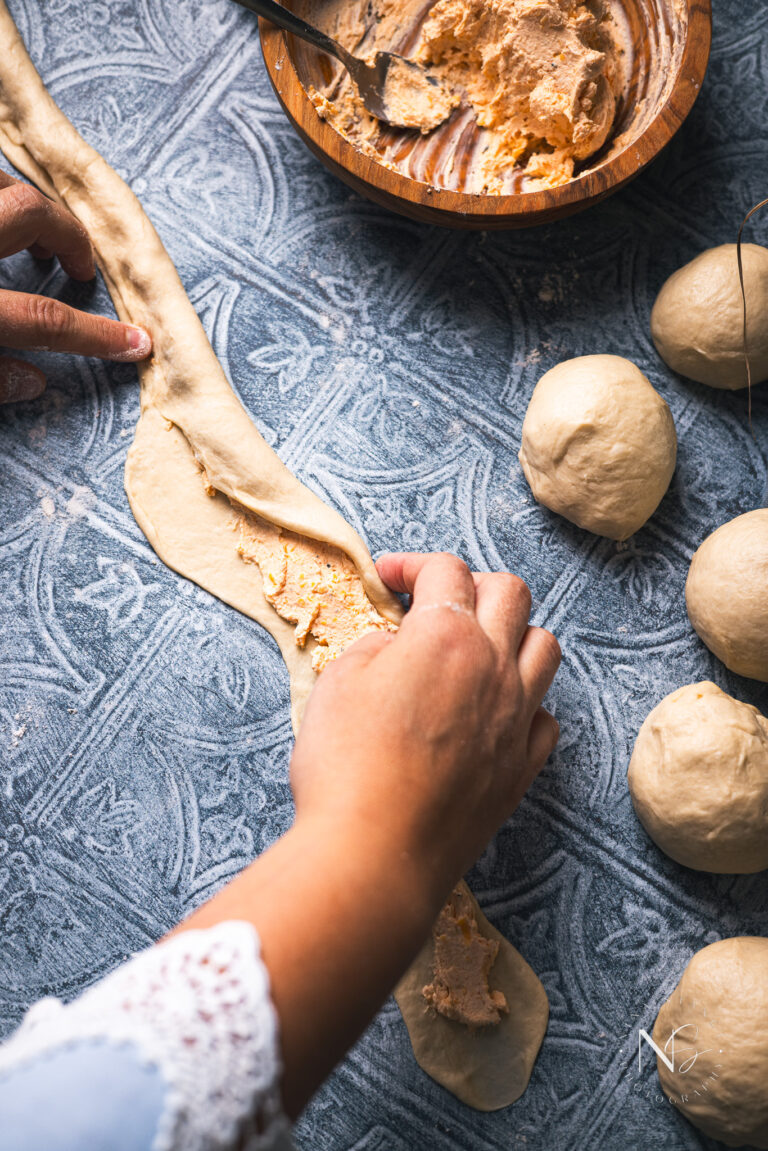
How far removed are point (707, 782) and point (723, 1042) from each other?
38cm

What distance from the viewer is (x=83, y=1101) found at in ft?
1.85

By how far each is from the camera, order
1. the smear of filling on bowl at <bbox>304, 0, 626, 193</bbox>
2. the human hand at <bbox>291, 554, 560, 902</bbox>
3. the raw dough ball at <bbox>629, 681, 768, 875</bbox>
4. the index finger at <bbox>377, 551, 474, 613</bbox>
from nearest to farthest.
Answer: the human hand at <bbox>291, 554, 560, 902</bbox> < the index finger at <bbox>377, 551, 474, 613</bbox> < the raw dough ball at <bbox>629, 681, 768, 875</bbox> < the smear of filling on bowl at <bbox>304, 0, 626, 193</bbox>

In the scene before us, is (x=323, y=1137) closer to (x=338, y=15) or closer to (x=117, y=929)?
(x=117, y=929)

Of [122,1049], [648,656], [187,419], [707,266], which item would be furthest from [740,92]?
[122,1049]

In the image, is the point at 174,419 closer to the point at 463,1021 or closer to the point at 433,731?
the point at 433,731

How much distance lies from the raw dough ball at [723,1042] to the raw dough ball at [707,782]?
15cm

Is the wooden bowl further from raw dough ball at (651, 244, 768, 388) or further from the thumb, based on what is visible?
the thumb

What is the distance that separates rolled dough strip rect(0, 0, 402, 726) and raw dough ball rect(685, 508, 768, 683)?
1.71ft

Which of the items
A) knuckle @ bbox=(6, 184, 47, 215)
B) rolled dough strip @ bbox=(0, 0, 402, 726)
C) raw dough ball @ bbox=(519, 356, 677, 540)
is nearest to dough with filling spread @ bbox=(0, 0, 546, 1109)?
rolled dough strip @ bbox=(0, 0, 402, 726)

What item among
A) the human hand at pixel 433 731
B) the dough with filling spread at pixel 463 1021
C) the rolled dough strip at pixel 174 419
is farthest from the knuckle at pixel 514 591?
the dough with filling spread at pixel 463 1021

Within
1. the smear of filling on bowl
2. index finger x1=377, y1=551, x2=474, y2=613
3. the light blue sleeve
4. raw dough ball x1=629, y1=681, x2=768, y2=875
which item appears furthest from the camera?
the smear of filling on bowl

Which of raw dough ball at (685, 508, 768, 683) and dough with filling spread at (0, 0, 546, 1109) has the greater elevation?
dough with filling spread at (0, 0, 546, 1109)

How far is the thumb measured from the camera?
143cm

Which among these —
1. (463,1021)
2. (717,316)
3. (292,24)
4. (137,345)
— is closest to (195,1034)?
(463,1021)
